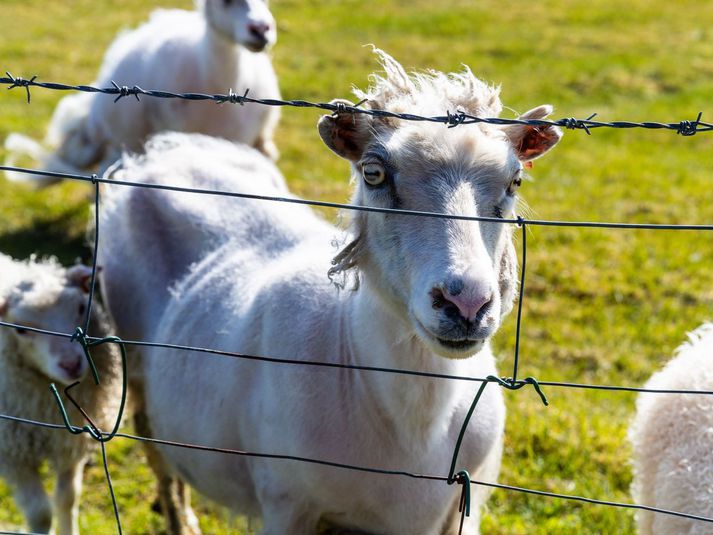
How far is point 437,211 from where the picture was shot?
2.61 metres

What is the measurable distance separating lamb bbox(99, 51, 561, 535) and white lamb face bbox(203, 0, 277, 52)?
11.3ft

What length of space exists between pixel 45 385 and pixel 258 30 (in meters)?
3.92

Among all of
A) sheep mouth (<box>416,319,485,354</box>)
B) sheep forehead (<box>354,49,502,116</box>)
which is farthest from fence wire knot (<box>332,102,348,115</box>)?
sheep mouth (<box>416,319,485,354</box>)

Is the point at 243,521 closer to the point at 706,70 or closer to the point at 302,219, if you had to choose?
the point at 302,219

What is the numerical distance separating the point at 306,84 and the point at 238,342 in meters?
10.00

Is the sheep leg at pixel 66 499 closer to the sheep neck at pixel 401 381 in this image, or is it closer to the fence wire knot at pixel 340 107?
the sheep neck at pixel 401 381

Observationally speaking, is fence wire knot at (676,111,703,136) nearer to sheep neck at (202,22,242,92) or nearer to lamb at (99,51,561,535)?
lamb at (99,51,561,535)

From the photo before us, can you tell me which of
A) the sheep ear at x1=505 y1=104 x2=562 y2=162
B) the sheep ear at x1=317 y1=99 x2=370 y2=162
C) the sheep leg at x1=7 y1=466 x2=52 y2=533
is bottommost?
the sheep leg at x1=7 y1=466 x2=52 y2=533

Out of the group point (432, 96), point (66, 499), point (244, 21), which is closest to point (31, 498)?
point (66, 499)

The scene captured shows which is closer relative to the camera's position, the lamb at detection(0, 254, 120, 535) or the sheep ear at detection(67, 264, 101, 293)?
the lamb at detection(0, 254, 120, 535)

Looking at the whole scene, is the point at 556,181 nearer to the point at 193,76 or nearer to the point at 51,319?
the point at 193,76

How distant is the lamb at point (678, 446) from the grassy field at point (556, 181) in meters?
0.69

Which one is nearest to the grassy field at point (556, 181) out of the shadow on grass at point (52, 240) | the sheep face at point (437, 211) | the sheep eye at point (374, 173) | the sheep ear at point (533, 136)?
the shadow on grass at point (52, 240)

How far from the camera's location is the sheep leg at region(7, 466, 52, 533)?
4.03 m
